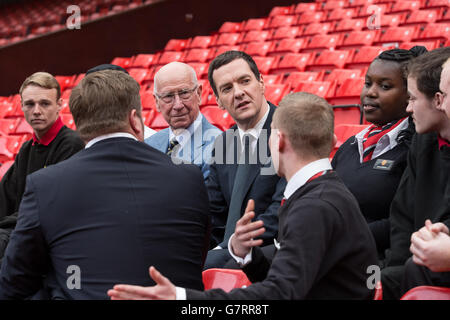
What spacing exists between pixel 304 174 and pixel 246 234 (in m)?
0.24

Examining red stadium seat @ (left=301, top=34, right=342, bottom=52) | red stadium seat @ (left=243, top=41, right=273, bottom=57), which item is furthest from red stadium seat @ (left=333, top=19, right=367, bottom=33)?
red stadium seat @ (left=243, top=41, right=273, bottom=57)

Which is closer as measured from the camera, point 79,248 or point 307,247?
point 307,247

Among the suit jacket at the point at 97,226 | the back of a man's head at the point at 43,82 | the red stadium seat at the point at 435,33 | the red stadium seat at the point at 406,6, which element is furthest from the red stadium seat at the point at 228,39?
the suit jacket at the point at 97,226

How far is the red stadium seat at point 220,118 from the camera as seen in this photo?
4500mm

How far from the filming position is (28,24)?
10.8 m

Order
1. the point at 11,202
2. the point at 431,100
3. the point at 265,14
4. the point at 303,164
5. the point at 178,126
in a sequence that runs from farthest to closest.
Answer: the point at 265,14 → the point at 11,202 → the point at 178,126 → the point at 431,100 → the point at 303,164

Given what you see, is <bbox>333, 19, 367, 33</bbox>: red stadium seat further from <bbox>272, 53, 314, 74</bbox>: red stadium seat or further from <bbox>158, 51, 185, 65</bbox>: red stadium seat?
<bbox>158, 51, 185, 65</bbox>: red stadium seat

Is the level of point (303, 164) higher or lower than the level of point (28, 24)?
lower

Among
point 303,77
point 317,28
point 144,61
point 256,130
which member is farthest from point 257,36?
point 256,130

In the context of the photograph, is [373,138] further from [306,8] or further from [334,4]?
[306,8]

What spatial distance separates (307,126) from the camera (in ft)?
4.52
